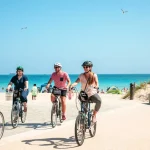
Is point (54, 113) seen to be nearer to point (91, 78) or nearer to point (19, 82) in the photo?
point (19, 82)

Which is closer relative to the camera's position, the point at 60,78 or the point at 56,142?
the point at 56,142

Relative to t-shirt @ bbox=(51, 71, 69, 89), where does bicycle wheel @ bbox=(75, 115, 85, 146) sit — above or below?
below

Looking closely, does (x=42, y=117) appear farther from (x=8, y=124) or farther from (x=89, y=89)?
(x=89, y=89)

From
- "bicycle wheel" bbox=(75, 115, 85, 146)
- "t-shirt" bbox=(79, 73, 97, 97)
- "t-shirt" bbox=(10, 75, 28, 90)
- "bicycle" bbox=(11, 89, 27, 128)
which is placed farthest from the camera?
"t-shirt" bbox=(10, 75, 28, 90)

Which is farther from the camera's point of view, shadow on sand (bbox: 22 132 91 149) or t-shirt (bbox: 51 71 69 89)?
t-shirt (bbox: 51 71 69 89)

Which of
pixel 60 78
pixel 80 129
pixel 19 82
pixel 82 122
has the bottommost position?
pixel 80 129

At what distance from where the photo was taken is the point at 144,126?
10703 millimetres

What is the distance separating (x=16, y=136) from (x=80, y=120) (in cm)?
199

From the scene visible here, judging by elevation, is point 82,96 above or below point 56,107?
above

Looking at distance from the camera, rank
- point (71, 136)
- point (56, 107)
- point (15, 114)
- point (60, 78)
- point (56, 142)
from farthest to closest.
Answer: point (60, 78) < point (56, 107) < point (15, 114) < point (71, 136) < point (56, 142)

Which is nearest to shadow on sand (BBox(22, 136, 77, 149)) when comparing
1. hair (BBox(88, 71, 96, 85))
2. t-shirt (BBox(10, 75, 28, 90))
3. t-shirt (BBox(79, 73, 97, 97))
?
t-shirt (BBox(79, 73, 97, 97))

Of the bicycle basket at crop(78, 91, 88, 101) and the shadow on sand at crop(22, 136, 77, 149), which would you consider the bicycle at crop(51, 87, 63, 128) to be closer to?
the shadow on sand at crop(22, 136, 77, 149)

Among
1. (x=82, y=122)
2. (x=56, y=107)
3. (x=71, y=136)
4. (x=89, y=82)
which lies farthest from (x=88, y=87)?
(x=56, y=107)

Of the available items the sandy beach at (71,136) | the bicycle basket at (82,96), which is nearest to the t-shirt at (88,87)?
the bicycle basket at (82,96)
